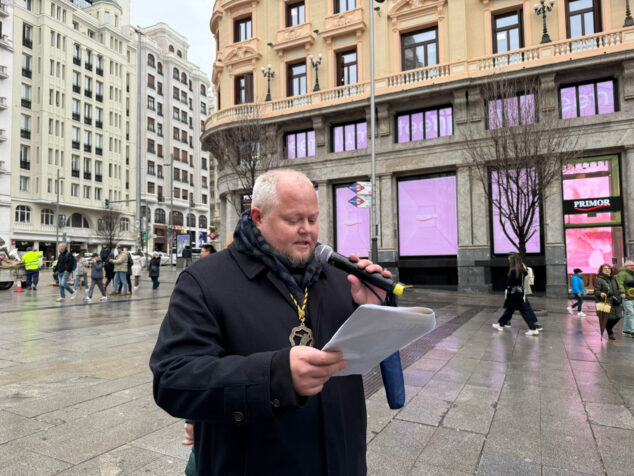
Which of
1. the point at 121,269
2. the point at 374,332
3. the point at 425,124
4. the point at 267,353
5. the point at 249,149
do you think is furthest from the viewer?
the point at 425,124

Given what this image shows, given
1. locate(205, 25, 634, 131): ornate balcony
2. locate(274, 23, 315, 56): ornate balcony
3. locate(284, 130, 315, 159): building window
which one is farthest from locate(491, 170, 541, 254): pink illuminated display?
locate(274, 23, 315, 56): ornate balcony

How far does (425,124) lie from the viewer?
65.1 ft

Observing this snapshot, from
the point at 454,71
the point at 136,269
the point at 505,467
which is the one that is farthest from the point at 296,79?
the point at 505,467

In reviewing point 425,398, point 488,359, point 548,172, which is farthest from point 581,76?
point 425,398

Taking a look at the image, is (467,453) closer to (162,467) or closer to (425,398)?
(425,398)

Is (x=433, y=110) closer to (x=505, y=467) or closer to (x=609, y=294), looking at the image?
(x=609, y=294)

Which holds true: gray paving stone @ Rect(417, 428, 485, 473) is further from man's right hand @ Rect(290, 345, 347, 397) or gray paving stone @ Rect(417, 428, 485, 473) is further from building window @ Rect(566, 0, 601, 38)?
building window @ Rect(566, 0, 601, 38)

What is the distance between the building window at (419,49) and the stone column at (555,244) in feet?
27.6

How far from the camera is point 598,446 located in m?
3.46

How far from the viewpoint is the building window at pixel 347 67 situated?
22.0m

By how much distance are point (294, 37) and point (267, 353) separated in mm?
24377

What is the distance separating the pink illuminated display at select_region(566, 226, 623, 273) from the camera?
16.4 m

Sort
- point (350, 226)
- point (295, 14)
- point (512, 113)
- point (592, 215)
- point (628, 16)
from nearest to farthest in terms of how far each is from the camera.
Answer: point (512, 113) → point (628, 16) → point (592, 215) → point (350, 226) → point (295, 14)

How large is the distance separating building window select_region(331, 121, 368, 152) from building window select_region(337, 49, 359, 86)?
2.34 metres
